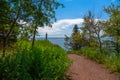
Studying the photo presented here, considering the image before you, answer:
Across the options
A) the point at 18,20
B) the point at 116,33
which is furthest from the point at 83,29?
the point at 18,20

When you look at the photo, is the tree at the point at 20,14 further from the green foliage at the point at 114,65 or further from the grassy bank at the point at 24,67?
the green foliage at the point at 114,65

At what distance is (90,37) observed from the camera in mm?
36406

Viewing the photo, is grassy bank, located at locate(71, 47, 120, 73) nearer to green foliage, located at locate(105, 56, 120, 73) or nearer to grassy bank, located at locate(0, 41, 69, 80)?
green foliage, located at locate(105, 56, 120, 73)

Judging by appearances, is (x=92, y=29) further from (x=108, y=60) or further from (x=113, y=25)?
(x=108, y=60)

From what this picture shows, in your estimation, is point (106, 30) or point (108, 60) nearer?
point (108, 60)

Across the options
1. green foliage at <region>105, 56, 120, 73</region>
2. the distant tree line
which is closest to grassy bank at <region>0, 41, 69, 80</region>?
green foliage at <region>105, 56, 120, 73</region>

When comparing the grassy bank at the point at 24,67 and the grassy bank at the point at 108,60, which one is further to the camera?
the grassy bank at the point at 108,60

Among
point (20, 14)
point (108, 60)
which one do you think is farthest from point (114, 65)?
point (20, 14)

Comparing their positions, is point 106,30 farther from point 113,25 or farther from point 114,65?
point 114,65

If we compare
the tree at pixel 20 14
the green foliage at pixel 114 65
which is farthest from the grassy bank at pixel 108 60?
the tree at pixel 20 14

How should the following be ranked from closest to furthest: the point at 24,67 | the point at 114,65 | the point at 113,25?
the point at 24,67
the point at 114,65
the point at 113,25

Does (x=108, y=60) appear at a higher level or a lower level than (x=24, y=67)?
lower

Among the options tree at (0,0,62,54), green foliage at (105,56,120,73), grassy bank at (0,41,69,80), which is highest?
tree at (0,0,62,54)

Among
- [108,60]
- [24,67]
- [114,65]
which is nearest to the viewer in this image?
[24,67]
